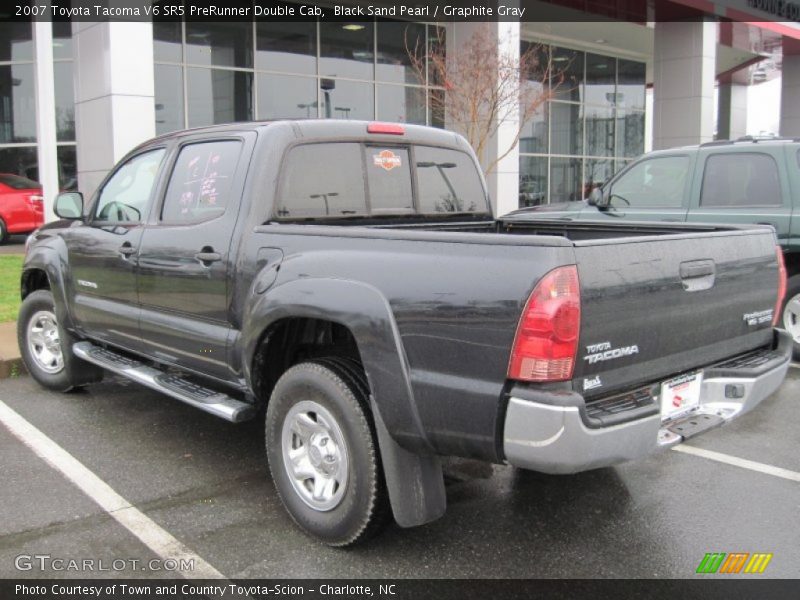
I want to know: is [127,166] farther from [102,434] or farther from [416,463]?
[416,463]

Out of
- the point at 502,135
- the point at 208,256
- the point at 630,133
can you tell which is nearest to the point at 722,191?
the point at 208,256

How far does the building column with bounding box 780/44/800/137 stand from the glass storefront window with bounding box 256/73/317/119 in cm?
1998

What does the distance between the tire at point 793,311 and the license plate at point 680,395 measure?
419cm

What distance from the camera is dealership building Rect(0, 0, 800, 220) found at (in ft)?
41.1

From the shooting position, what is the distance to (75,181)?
16.9 m

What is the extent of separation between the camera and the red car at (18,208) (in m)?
15.6

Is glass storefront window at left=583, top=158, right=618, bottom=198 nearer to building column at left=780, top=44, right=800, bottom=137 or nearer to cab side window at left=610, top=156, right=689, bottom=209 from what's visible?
building column at left=780, top=44, right=800, bottom=137

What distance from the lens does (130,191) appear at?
200 inches

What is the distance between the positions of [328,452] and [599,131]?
24.0 metres

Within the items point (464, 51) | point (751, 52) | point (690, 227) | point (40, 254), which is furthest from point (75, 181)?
point (751, 52)

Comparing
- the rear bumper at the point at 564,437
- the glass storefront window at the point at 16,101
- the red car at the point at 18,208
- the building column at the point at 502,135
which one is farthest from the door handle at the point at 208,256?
the glass storefront window at the point at 16,101

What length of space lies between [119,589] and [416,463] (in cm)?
129
